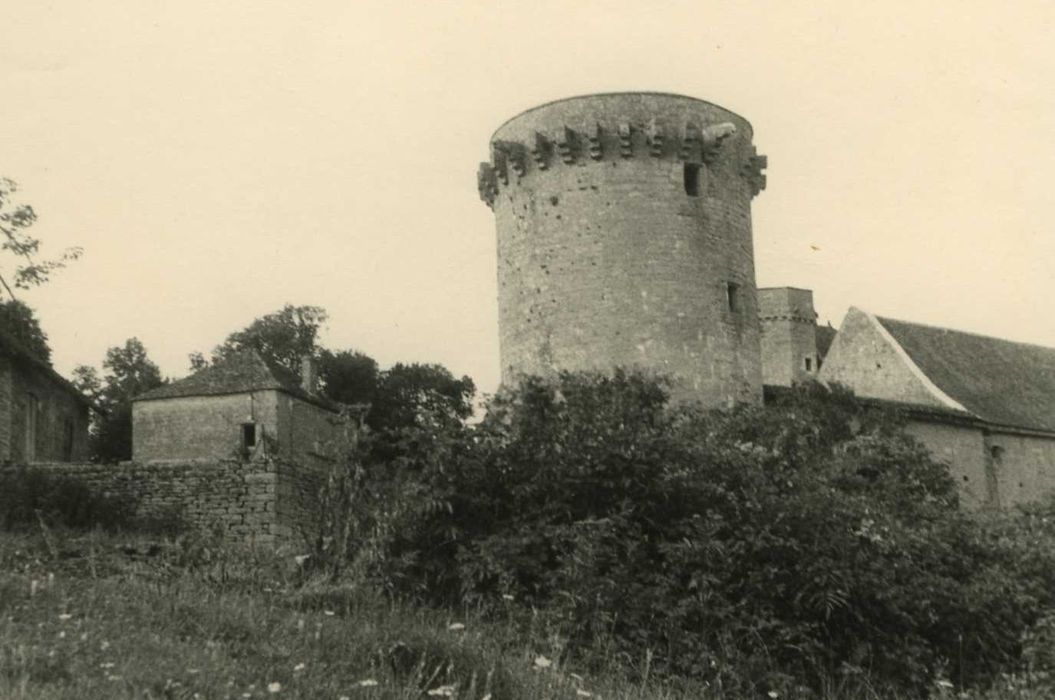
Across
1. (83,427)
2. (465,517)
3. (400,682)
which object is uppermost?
(83,427)

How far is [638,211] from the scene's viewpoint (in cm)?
2511

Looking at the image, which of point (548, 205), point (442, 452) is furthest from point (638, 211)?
point (442, 452)

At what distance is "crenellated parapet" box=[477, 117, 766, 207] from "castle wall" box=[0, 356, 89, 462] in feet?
37.6

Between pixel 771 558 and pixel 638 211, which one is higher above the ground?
pixel 638 211

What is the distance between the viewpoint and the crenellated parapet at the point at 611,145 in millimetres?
25297

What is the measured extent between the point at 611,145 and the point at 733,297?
3897 mm

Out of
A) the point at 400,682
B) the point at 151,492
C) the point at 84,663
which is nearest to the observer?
the point at 84,663

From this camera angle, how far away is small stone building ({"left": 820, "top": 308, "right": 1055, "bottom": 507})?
97.8ft

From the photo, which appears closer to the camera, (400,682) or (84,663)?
(84,663)

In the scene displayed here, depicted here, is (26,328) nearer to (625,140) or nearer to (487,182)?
(487,182)

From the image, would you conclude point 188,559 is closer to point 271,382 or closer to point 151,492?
point 151,492

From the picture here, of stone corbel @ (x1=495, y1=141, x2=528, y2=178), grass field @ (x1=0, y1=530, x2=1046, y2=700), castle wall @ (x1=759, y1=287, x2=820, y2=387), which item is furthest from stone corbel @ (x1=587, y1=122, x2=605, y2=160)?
castle wall @ (x1=759, y1=287, x2=820, y2=387)

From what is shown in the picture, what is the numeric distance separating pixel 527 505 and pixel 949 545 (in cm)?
493

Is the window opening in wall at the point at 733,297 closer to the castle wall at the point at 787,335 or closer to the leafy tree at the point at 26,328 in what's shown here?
the leafy tree at the point at 26,328
